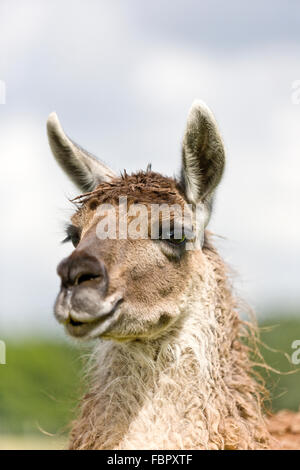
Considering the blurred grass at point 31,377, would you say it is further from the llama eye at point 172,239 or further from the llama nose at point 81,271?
the llama nose at point 81,271

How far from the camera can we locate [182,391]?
5.07m

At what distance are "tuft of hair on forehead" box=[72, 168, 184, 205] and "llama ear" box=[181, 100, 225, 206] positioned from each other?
14cm

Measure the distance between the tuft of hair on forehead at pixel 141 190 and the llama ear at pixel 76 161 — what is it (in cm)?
50

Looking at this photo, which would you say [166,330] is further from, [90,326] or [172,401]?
[90,326]

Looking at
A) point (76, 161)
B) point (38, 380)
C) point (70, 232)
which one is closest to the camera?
point (70, 232)

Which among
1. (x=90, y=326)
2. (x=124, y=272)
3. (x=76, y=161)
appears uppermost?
(x=76, y=161)

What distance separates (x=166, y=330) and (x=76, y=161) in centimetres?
183

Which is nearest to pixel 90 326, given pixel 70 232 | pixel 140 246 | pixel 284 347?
pixel 140 246

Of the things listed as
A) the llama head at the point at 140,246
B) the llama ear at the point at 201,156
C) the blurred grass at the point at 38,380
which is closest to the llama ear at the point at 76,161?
the llama head at the point at 140,246

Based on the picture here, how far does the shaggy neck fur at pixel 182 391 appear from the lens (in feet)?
16.3

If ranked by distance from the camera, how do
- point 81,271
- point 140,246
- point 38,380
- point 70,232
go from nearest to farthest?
point 81,271 → point 140,246 → point 70,232 → point 38,380
